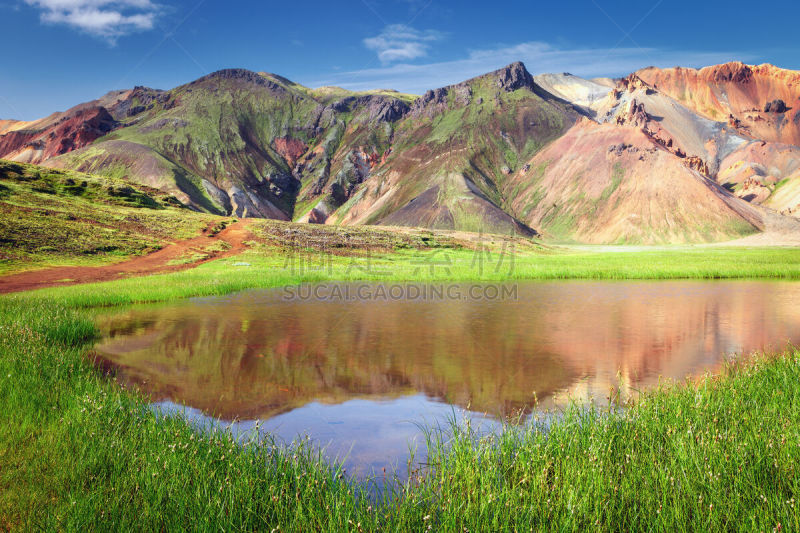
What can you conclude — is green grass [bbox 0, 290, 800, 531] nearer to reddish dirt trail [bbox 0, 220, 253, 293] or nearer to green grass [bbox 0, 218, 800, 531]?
green grass [bbox 0, 218, 800, 531]

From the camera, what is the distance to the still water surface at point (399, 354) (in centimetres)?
1084

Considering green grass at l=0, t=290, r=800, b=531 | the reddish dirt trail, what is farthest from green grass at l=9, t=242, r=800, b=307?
green grass at l=0, t=290, r=800, b=531

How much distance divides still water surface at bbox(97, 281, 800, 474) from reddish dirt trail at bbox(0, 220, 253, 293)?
1380 cm

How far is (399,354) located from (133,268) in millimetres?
37029

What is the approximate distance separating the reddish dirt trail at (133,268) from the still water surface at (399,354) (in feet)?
45.3

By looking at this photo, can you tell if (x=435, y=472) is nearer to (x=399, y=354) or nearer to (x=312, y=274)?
(x=399, y=354)

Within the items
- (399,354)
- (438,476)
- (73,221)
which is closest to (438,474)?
(438,476)

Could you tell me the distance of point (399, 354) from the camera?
1708cm

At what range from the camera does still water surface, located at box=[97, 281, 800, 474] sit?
10836mm

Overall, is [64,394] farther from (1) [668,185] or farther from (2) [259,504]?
(1) [668,185]

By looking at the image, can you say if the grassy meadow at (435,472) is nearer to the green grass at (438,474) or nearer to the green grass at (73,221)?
the green grass at (438,474)

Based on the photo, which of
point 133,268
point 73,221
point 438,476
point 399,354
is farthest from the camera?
point 73,221

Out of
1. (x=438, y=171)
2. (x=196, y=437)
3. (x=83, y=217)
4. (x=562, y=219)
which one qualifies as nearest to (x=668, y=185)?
(x=562, y=219)

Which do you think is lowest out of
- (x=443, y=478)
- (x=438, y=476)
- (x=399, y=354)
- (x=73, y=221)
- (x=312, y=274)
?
(x=312, y=274)
